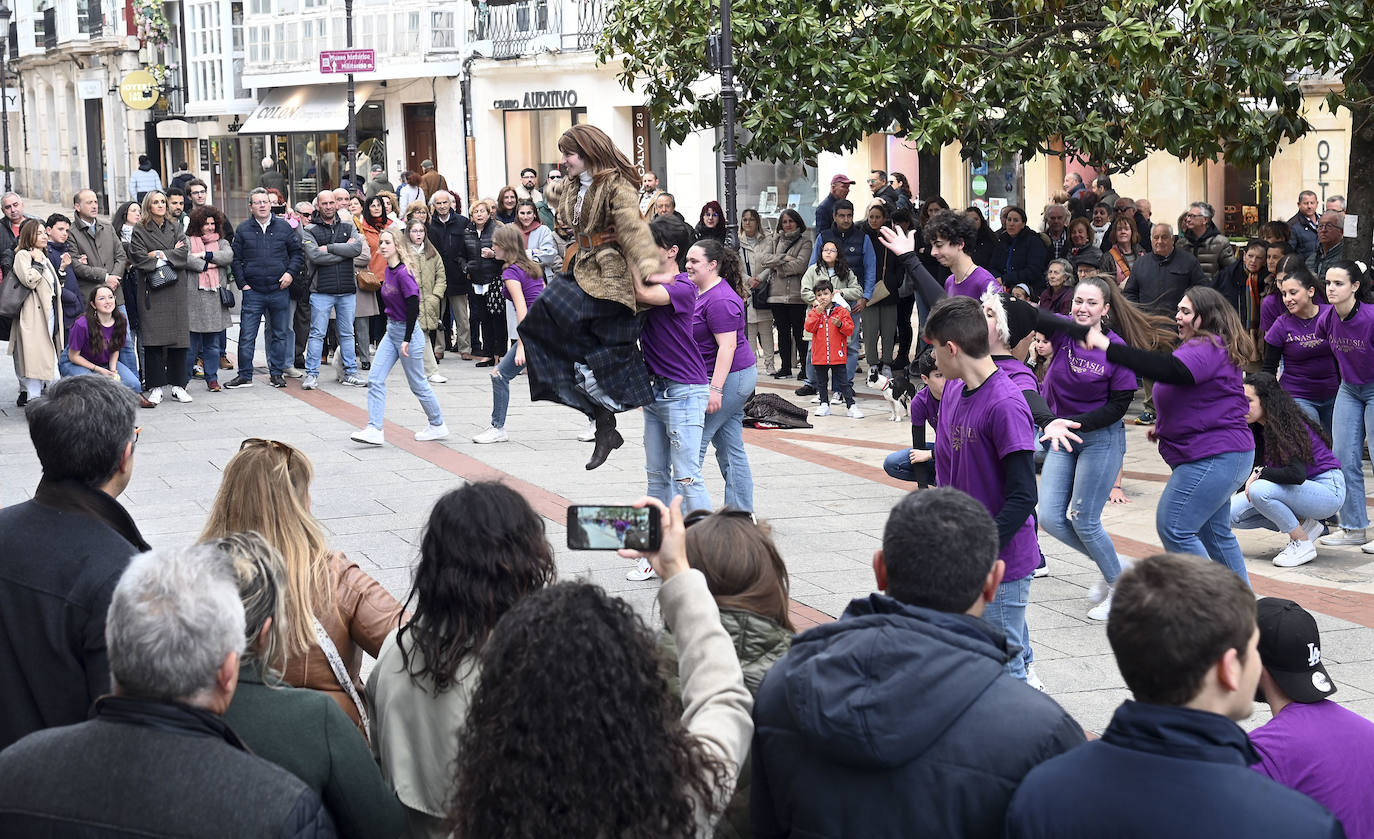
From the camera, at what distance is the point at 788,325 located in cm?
1641

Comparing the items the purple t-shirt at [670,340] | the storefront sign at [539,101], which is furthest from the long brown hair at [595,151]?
the storefront sign at [539,101]

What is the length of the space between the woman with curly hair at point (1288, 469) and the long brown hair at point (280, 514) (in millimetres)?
5941

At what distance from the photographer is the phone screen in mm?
3289

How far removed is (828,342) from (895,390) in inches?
63.3

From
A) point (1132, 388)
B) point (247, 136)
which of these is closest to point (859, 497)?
point (1132, 388)

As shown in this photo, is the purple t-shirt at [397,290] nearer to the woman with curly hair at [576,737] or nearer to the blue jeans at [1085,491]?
the blue jeans at [1085,491]

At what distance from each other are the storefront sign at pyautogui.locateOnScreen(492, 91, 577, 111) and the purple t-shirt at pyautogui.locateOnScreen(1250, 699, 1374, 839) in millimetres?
30513

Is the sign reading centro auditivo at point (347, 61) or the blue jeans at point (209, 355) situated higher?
the sign reading centro auditivo at point (347, 61)

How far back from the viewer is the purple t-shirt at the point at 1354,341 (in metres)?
9.27

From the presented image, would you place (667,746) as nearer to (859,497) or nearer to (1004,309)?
(1004,309)

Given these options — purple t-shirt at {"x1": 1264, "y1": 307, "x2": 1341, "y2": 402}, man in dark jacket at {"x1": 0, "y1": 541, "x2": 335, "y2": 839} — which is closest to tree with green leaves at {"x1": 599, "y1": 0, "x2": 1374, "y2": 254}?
purple t-shirt at {"x1": 1264, "y1": 307, "x2": 1341, "y2": 402}

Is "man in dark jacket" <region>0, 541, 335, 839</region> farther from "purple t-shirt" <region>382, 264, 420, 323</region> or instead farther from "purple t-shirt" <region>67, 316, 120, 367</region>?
"purple t-shirt" <region>67, 316, 120, 367</region>

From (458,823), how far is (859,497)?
8040mm

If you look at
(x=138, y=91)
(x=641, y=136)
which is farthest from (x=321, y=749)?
(x=138, y=91)
